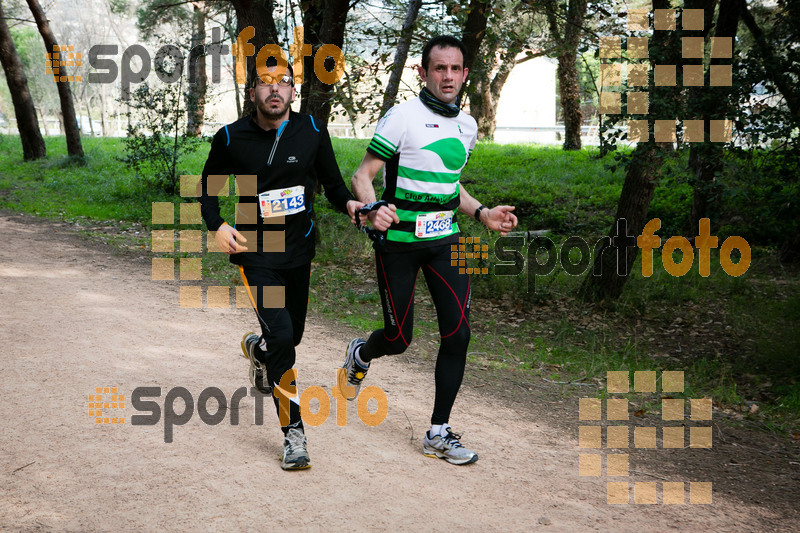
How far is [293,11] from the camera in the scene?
38.1 feet

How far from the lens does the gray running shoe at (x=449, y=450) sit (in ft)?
15.0

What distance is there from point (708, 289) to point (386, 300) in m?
7.87

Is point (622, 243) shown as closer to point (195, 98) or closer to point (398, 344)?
point (398, 344)

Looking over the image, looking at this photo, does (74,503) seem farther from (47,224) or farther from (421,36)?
(47,224)

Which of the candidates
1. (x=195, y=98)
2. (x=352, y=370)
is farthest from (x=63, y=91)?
(x=352, y=370)

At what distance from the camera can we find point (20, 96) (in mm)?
21125

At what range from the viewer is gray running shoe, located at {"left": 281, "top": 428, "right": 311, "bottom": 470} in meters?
4.25

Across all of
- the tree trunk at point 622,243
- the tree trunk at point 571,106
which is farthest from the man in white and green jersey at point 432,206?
the tree trunk at point 571,106

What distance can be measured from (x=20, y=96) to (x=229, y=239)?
20.5 metres

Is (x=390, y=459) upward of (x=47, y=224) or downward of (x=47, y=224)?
downward

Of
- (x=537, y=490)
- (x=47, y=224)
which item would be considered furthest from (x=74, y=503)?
(x=47, y=224)

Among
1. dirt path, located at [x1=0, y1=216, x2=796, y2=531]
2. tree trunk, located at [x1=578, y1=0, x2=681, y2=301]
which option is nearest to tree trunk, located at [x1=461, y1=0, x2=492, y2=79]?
tree trunk, located at [x1=578, y1=0, x2=681, y2=301]

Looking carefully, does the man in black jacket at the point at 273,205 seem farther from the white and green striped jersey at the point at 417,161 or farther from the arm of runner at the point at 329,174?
the white and green striped jersey at the point at 417,161

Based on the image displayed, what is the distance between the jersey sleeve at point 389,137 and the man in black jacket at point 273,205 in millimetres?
359
